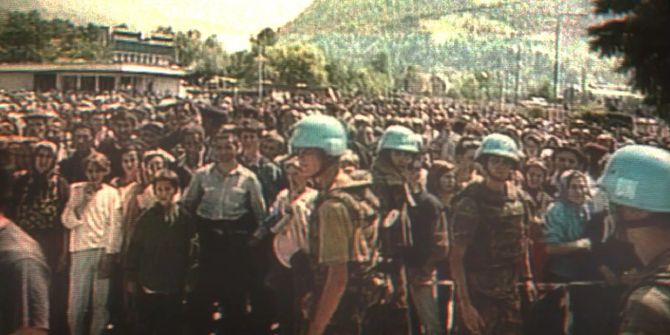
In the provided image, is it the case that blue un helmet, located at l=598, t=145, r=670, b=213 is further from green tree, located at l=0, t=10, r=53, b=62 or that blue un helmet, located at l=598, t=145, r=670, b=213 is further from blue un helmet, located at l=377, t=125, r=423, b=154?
green tree, located at l=0, t=10, r=53, b=62

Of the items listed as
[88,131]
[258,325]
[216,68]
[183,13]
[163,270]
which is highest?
[183,13]

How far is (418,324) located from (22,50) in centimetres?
209

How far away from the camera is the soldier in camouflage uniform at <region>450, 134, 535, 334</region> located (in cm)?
403

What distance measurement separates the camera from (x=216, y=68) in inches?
155

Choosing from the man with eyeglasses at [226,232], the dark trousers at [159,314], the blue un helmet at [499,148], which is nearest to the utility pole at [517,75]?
the blue un helmet at [499,148]

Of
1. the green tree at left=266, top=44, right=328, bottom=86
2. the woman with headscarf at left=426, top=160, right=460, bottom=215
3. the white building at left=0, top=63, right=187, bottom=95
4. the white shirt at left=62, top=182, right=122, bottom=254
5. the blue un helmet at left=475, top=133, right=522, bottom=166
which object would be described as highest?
the green tree at left=266, top=44, right=328, bottom=86

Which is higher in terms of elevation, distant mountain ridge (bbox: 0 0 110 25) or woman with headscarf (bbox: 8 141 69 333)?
distant mountain ridge (bbox: 0 0 110 25)

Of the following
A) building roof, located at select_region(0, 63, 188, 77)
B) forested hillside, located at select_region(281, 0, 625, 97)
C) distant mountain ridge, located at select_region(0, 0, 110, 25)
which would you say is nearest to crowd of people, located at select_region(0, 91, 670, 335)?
building roof, located at select_region(0, 63, 188, 77)

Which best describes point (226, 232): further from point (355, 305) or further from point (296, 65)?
point (296, 65)

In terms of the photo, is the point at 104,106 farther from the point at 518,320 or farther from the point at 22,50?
the point at 518,320

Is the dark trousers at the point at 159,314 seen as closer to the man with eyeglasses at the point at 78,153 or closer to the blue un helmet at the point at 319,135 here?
the man with eyeglasses at the point at 78,153

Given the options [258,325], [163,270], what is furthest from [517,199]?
[163,270]

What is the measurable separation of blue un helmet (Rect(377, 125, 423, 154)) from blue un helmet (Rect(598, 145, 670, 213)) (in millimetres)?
877

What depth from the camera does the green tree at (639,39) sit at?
156 inches
